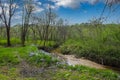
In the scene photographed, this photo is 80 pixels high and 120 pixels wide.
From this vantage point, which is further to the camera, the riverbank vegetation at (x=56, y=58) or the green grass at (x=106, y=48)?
the green grass at (x=106, y=48)

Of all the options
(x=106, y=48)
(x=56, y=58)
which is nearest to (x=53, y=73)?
(x=56, y=58)

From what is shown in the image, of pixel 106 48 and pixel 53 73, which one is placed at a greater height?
pixel 53 73

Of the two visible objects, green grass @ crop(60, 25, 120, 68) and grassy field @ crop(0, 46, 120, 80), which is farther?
green grass @ crop(60, 25, 120, 68)

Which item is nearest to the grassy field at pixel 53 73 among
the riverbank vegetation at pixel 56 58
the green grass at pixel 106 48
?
the riverbank vegetation at pixel 56 58

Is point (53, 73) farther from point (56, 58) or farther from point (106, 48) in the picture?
point (106, 48)

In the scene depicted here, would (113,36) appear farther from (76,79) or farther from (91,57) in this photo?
(76,79)

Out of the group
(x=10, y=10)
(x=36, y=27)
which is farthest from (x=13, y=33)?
(x=10, y=10)

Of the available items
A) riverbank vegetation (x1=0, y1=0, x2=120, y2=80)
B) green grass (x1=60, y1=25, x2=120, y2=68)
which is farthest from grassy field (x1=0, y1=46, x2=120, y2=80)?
green grass (x1=60, y1=25, x2=120, y2=68)

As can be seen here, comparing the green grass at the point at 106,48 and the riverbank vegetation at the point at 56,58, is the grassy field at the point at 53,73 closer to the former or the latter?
the riverbank vegetation at the point at 56,58

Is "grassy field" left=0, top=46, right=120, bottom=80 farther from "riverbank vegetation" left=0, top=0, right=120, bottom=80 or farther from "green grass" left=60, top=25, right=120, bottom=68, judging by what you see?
"green grass" left=60, top=25, right=120, bottom=68

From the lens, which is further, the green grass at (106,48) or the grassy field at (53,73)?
the green grass at (106,48)

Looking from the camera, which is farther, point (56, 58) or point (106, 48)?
point (106, 48)

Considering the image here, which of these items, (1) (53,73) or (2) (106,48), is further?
(2) (106,48)

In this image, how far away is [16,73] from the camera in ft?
34.4
